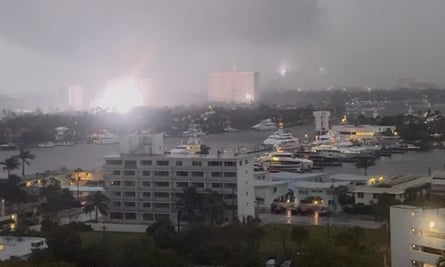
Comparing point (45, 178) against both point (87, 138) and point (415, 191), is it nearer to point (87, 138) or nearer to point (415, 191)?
point (415, 191)

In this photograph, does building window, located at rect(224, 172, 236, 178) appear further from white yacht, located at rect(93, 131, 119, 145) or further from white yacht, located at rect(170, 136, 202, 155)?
white yacht, located at rect(93, 131, 119, 145)

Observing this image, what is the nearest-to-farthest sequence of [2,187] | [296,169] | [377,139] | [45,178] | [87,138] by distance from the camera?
[2,187], [45,178], [296,169], [377,139], [87,138]

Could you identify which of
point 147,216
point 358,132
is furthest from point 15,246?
point 358,132

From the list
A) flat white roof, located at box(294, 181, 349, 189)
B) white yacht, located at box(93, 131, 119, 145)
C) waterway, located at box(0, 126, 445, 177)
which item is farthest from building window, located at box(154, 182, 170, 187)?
white yacht, located at box(93, 131, 119, 145)

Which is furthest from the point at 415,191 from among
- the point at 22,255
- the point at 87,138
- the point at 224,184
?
the point at 87,138

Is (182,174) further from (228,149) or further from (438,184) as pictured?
(228,149)

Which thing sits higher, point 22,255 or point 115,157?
point 115,157
